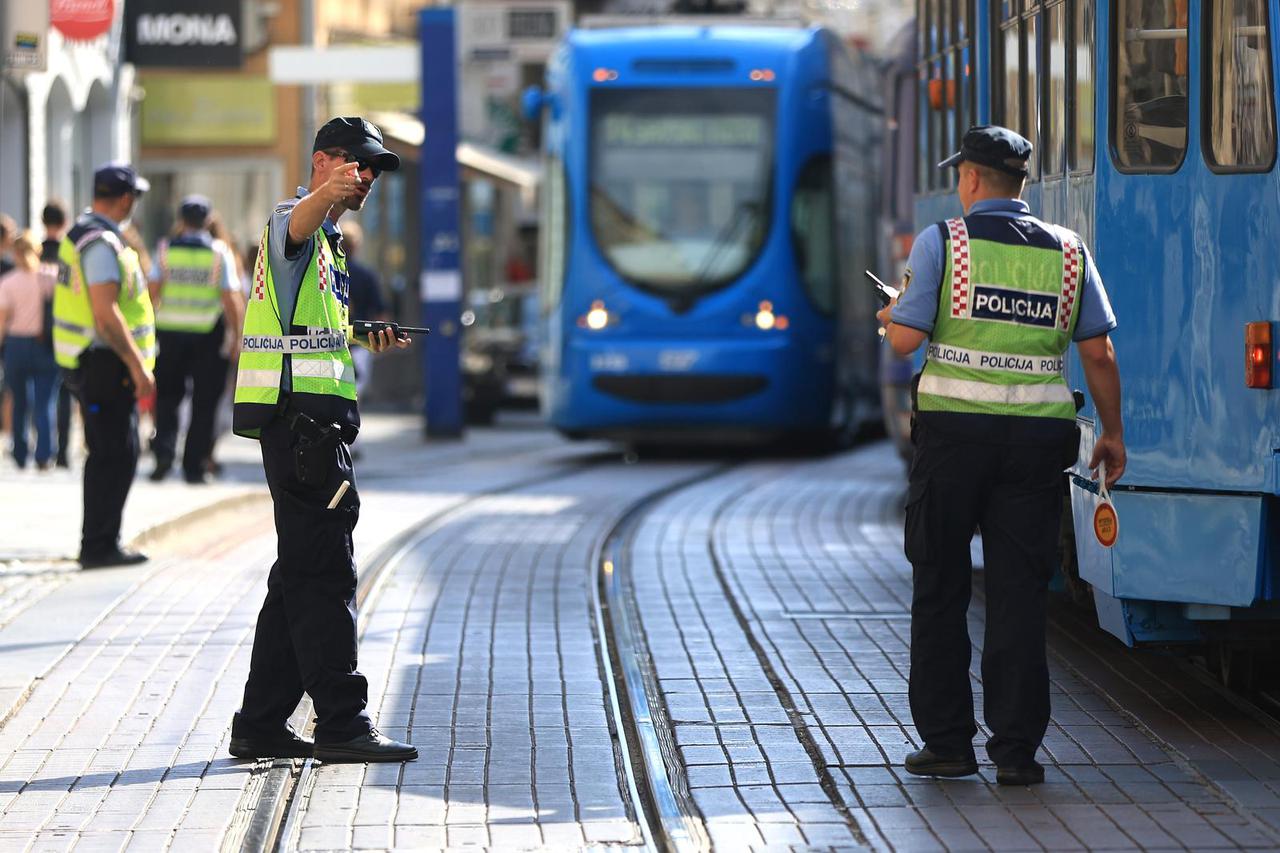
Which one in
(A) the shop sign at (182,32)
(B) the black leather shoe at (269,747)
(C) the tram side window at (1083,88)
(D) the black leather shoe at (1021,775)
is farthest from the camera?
(A) the shop sign at (182,32)

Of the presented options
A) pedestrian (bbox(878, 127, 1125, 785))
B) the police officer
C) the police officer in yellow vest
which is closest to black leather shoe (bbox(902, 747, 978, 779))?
pedestrian (bbox(878, 127, 1125, 785))

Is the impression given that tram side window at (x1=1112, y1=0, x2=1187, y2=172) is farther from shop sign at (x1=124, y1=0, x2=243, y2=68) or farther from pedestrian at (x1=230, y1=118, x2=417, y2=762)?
shop sign at (x1=124, y1=0, x2=243, y2=68)

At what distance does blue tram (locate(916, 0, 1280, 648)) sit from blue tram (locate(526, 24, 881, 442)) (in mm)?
11805

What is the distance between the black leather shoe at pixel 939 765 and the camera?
22.2ft

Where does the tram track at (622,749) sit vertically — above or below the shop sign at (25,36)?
below

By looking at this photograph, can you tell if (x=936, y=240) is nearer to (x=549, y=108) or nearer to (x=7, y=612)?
(x=7, y=612)

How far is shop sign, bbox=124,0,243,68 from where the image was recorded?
2384cm

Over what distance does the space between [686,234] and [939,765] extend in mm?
13390

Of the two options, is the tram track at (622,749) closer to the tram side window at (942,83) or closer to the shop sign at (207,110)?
the tram side window at (942,83)

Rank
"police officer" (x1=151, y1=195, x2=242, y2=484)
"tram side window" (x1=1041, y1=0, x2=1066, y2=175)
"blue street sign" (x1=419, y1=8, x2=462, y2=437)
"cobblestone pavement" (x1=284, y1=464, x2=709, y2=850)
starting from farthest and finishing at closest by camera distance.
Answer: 1. "blue street sign" (x1=419, y1=8, x2=462, y2=437)
2. "police officer" (x1=151, y1=195, x2=242, y2=484)
3. "tram side window" (x1=1041, y1=0, x2=1066, y2=175)
4. "cobblestone pavement" (x1=284, y1=464, x2=709, y2=850)

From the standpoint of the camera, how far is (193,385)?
1614 cm

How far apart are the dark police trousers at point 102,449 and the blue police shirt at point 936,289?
555 centimetres

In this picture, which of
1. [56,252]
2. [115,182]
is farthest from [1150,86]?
[56,252]

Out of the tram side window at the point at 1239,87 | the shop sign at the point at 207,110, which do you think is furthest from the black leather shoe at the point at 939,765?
the shop sign at the point at 207,110
